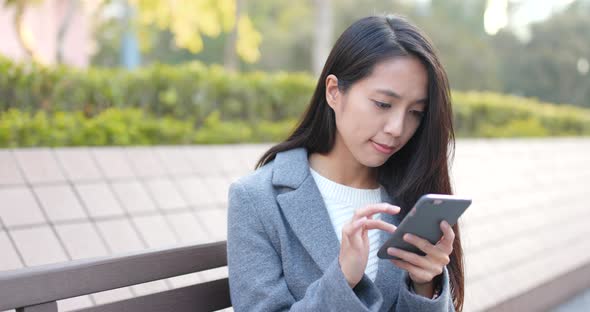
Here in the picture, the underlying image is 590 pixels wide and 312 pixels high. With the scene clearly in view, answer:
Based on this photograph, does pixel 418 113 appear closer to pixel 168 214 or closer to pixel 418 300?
pixel 418 300

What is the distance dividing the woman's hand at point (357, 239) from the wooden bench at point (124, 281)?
593 millimetres

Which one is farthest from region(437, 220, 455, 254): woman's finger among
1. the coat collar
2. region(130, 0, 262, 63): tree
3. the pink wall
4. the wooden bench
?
the pink wall

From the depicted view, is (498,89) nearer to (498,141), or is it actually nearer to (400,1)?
(400,1)

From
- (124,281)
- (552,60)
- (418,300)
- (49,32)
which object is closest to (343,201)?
(418,300)

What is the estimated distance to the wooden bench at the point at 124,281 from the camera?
5.60 ft

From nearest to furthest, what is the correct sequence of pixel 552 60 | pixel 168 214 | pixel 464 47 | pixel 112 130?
pixel 168 214
pixel 112 130
pixel 464 47
pixel 552 60

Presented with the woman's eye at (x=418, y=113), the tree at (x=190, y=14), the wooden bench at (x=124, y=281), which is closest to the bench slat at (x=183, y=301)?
Answer: the wooden bench at (x=124, y=281)

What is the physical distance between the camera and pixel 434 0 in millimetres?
38156

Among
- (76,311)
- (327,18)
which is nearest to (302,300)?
(76,311)

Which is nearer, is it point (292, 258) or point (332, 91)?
point (292, 258)

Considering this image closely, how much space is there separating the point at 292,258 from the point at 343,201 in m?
0.31

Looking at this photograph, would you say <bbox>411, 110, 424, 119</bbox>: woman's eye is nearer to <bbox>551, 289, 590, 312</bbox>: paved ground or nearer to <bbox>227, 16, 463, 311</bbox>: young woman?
<bbox>227, 16, 463, 311</bbox>: young woman

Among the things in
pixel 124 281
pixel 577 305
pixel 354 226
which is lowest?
pixel 577 305

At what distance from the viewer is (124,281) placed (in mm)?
2002
